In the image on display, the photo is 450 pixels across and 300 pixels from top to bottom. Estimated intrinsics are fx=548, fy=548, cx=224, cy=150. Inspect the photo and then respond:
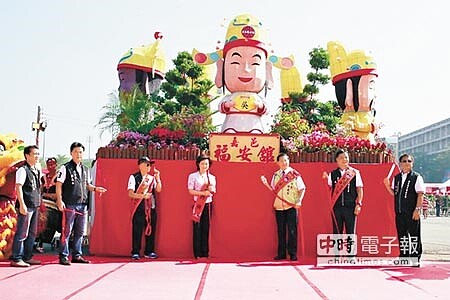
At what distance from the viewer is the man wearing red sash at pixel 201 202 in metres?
6.44

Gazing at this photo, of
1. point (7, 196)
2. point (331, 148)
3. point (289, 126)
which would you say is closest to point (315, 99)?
point (289, 126)

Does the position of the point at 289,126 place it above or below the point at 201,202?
above

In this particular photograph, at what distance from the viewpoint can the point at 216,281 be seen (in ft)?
15.8

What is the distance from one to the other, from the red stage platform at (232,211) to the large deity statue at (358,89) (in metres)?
4.40

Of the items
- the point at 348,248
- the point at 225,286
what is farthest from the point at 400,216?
the point at 225,286

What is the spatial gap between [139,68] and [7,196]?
7.85 metres

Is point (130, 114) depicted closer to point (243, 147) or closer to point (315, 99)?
point (243, 147)

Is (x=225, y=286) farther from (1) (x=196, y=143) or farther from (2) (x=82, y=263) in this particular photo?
(1) (x=196, y=143)

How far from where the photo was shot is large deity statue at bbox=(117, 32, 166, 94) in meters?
13.4

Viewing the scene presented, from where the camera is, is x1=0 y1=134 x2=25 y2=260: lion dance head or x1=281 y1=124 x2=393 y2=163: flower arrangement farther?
x1=281 y1=124 x2=393 y2=163: flower arrangement

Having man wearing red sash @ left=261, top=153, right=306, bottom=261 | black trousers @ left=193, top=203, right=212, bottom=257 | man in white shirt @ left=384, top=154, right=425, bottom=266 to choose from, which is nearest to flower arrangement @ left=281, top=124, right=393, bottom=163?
man wearing red sash @ left=261, top=153, right=306, bottom=261

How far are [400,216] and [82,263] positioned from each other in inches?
138

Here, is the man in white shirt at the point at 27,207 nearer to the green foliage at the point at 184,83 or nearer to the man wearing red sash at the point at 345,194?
the man wearing red sash at the point at 345,194

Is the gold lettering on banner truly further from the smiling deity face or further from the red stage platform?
the smiling deity face
